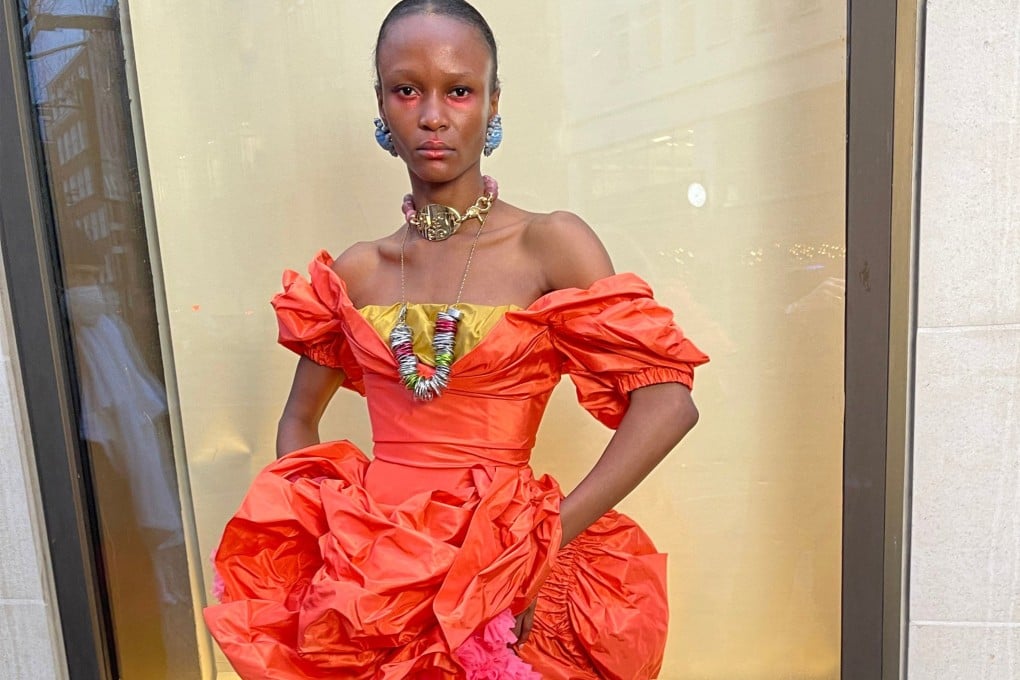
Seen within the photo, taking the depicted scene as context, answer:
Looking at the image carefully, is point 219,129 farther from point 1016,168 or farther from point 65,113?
point 1016,168

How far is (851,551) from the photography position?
4.19 ft

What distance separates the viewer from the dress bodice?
3.16 feet

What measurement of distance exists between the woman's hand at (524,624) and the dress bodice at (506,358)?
0.61 feet

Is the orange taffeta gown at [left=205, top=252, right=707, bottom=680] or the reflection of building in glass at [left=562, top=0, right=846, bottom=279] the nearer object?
the orange taffeta gown at [left=205, top=252, right=707, bottom=680]

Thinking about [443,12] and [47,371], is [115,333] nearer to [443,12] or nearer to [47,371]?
[47,371]

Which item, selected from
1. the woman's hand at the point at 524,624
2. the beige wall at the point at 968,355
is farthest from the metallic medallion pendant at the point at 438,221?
the beige wall at the point at 968,355

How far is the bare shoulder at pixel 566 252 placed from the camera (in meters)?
1.01

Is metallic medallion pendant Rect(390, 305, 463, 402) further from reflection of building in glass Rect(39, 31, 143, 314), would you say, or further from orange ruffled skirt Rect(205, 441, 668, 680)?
reflection of building in glass Rect(39, 31, 143, 314)

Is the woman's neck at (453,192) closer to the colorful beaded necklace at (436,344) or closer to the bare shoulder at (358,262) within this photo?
the colorful beaded necklace at (436,344)

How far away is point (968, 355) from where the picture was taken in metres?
1.25

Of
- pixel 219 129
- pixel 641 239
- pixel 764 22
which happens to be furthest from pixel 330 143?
pixel 764 22

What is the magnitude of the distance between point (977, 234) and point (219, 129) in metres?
1.40

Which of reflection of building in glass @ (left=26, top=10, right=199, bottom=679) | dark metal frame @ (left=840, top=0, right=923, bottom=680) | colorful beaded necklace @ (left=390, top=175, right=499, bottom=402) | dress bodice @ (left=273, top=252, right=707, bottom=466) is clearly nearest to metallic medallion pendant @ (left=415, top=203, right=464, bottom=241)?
colorful beaded necklace @ (left=390, top=175, right=499, bottom=402)

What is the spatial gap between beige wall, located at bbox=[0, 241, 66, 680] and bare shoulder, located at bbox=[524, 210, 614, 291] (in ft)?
3.40
